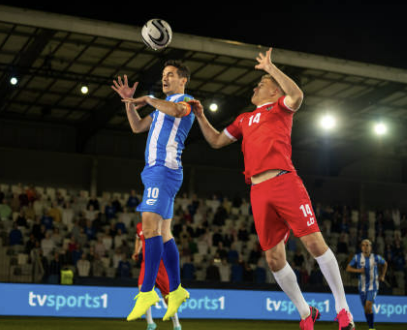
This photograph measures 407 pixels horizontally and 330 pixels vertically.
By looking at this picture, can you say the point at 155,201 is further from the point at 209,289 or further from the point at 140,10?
the point at 140,10

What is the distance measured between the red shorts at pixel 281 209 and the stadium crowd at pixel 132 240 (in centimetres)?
1235

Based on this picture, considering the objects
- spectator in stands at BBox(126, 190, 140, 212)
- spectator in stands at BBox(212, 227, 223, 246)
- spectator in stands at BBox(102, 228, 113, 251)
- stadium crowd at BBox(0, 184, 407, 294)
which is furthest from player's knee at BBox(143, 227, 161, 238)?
spectator in stands at BBox(126, 190, 140, 212)

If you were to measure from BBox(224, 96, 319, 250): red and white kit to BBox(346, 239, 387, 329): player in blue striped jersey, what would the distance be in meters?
8.10

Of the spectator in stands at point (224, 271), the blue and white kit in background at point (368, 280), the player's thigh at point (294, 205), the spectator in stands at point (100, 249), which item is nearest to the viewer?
the player's thigh at point (294, 205)

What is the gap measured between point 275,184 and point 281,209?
24 cm

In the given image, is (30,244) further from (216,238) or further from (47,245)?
(216,238)

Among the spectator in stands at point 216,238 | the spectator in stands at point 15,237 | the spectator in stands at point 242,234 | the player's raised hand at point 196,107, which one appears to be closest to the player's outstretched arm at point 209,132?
the player's raised hand at point 196,107

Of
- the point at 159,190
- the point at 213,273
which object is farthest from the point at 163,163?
the point at 213,273

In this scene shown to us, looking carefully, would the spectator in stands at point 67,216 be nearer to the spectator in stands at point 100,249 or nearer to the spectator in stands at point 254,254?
the spectator in stands at point 100,249

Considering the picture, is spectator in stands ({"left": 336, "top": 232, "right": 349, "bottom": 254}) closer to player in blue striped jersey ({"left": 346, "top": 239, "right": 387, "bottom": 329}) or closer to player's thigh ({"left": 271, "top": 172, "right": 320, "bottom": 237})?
player in blue striped jersey ({"left": 346, "top": 239, "right": 387, "bottom": 329})

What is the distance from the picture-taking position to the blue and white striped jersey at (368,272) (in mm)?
13391

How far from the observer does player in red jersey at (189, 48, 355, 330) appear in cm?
548

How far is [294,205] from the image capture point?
18.1 feet

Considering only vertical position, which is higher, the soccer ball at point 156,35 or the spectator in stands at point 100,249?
the soccer ball at point 156,35
